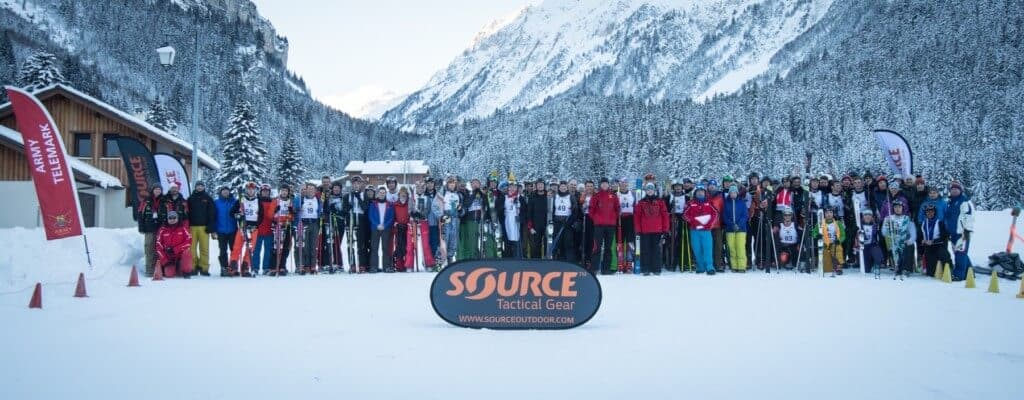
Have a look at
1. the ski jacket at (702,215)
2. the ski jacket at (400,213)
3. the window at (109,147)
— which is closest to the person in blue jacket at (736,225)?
the ski jacket at (702,215)

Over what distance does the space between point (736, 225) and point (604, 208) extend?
2.49 meters

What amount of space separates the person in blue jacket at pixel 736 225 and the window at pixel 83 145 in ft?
78.9

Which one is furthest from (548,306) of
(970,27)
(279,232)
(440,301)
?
(970,27)

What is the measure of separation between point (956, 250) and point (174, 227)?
12.8 metres

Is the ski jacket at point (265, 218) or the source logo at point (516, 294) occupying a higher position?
the ski jacket at point (265, 218)

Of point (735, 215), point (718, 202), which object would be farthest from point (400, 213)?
point (735, 215)

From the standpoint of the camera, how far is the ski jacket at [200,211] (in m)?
11.2

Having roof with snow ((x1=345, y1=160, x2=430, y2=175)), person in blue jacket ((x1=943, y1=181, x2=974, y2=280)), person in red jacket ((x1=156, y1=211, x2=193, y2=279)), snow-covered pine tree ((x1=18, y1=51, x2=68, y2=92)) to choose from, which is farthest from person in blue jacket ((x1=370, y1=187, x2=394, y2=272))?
roof with snow ((x1=345, y1=160, x2=430, y2=175))

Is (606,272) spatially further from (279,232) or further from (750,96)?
(750,96)

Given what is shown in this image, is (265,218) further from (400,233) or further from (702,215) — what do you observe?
Answer: (702,215)

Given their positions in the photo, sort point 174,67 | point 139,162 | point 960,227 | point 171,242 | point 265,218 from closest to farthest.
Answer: point 960,227, point 171,242, point 265,218, point 139,162, point 174,67

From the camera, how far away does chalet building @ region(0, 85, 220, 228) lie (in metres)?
20.6

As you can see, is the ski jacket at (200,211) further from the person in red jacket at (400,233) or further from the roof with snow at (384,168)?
the roof with snow at (384,168)

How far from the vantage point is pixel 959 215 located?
10.3 m
